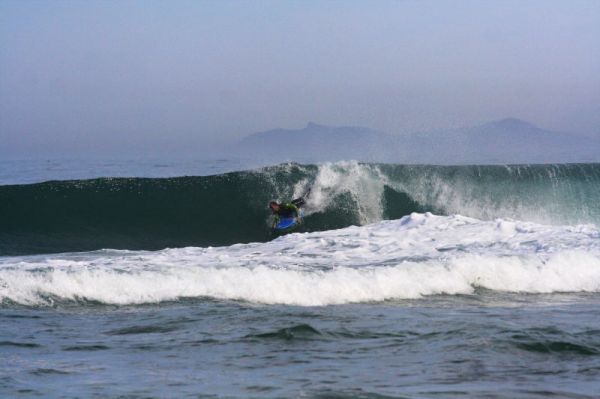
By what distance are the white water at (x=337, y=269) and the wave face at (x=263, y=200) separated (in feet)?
13.0

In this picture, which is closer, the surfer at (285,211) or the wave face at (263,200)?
the surfer at (285,211)

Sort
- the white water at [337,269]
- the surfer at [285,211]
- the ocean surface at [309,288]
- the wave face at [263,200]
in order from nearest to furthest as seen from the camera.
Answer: the ocean surface at [309,288]
the white water at [337,269]
the surfer at [285,211]
the wave face at [263,200]

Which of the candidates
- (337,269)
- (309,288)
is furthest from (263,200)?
(309,288)

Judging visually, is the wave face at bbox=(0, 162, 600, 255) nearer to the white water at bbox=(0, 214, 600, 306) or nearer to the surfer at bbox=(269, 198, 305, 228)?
the surfer at bbox=(269, 198, 305, 228)

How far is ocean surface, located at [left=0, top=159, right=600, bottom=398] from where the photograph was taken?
6.28 metres

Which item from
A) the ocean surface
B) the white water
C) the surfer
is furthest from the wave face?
the white water

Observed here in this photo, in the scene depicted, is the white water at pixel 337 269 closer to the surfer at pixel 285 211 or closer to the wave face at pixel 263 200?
the surfer at pixel 285 211

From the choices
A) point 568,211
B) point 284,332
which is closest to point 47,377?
point 284,332

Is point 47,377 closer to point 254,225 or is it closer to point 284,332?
point 284,332

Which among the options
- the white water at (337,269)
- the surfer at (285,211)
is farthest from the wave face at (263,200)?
the white water at (337,269)

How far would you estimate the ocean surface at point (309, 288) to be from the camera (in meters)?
6.28

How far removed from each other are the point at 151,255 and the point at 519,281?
20.1 feet

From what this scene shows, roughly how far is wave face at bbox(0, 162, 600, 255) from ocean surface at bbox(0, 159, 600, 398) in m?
0.06

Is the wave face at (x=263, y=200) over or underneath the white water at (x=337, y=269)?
over
